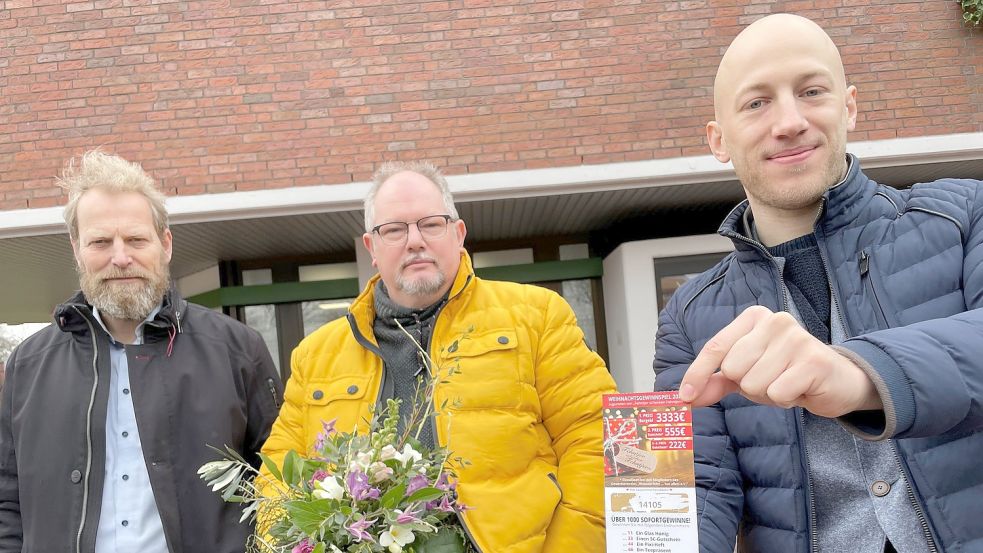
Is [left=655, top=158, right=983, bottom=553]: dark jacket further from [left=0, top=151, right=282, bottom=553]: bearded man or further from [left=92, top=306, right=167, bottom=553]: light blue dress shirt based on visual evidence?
[left=92, top=306, right=167, bottom=553]: light blue dress shirt

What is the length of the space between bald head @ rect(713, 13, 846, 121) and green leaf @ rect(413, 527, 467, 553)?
3.79 ft

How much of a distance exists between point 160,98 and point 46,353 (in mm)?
4820

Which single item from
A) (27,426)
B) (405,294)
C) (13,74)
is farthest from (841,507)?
(13,74)

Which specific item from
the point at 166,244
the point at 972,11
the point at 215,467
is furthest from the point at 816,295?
the point at 972,11

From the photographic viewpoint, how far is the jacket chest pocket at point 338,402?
221cm

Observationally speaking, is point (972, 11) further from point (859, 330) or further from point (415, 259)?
point (859, 330)

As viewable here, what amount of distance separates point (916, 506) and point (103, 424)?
7.76ft

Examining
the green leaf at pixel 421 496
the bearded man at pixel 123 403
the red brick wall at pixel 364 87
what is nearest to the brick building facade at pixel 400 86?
the red brick wall at pixel 364 87

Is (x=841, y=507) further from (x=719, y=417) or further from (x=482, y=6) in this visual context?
(x=482, y=6)

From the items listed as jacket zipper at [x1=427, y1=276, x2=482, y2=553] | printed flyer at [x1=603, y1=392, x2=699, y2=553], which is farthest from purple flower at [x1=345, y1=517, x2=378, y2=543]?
printed flyer at [x1=603, y1=392, x2=699, y2=553]

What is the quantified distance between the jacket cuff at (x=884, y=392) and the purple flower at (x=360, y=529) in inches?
36.3

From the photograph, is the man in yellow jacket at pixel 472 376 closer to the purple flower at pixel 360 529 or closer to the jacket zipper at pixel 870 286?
the purple flower at pixel 360 529

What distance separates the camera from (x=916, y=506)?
4.04ft

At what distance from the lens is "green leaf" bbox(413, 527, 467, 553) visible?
62.9 inches
